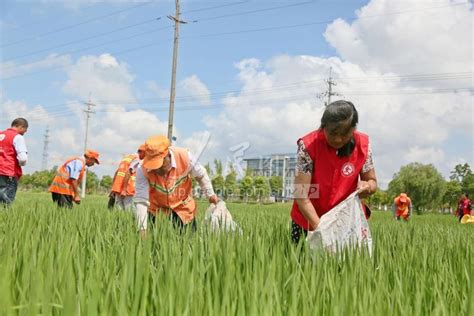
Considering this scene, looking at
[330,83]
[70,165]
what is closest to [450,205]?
[330,83]

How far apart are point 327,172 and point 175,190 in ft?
4.03

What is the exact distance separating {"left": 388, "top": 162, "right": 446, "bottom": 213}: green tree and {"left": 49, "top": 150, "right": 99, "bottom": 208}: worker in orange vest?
43370mm

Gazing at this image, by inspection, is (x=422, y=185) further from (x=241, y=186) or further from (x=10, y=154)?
(x=10, y=154)

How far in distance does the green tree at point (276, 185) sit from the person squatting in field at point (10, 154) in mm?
58116

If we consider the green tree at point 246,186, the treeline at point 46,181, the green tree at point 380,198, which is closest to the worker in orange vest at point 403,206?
the green tree at point 246,186

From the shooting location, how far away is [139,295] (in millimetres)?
1220

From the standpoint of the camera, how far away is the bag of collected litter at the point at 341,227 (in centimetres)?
221

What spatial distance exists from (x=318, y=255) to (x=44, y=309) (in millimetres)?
1059

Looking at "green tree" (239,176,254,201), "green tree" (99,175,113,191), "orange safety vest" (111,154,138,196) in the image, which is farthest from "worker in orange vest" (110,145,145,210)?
"green tree" (99,175,113,191)

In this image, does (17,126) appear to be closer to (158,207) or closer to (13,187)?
(13,187)

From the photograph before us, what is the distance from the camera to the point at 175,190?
3.23 m

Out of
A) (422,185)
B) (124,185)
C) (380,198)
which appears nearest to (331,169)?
(124,185)

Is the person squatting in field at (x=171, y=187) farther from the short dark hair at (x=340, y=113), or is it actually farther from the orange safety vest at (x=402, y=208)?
the orange safety vest at (x=402, y=208)

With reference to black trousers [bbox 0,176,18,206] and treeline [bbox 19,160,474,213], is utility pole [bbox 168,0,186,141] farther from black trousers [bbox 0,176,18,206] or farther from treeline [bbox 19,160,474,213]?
treeline [bbox 19,160,474,213]
